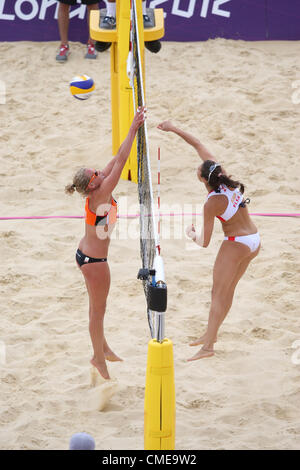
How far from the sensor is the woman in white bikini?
5629mm

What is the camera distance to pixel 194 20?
11.8 meters

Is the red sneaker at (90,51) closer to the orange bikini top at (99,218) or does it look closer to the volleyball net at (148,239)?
the volleyball net at (148,239)

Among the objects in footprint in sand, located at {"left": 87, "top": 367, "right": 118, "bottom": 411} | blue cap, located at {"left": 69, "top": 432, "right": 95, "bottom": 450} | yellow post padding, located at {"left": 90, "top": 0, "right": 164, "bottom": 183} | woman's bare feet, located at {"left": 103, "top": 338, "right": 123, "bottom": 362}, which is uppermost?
yellow post padding, located at {"left": 90, "top": 0, "right": 164, "bottom": 183}

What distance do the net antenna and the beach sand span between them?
66 centimetres

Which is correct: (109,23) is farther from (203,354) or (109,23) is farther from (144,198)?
(203,354)

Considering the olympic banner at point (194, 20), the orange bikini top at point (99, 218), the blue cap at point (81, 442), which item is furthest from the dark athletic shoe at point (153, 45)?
the blue cap at point (81, 442)

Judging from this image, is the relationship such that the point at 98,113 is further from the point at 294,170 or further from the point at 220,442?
the point at 220,442

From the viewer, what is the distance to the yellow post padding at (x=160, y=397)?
170 inches

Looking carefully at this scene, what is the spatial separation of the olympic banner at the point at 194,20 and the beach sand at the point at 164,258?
17 centimetres

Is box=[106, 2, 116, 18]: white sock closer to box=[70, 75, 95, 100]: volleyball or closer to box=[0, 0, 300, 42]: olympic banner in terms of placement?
box=[70, 75, 95, 100]: volleyball

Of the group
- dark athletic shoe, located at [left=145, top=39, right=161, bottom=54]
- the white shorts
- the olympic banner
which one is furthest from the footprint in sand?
the olympic banner

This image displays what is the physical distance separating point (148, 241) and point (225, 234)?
85 cm

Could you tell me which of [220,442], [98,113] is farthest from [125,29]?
[220,442]

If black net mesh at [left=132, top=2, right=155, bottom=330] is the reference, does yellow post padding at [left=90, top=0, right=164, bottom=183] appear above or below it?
above
